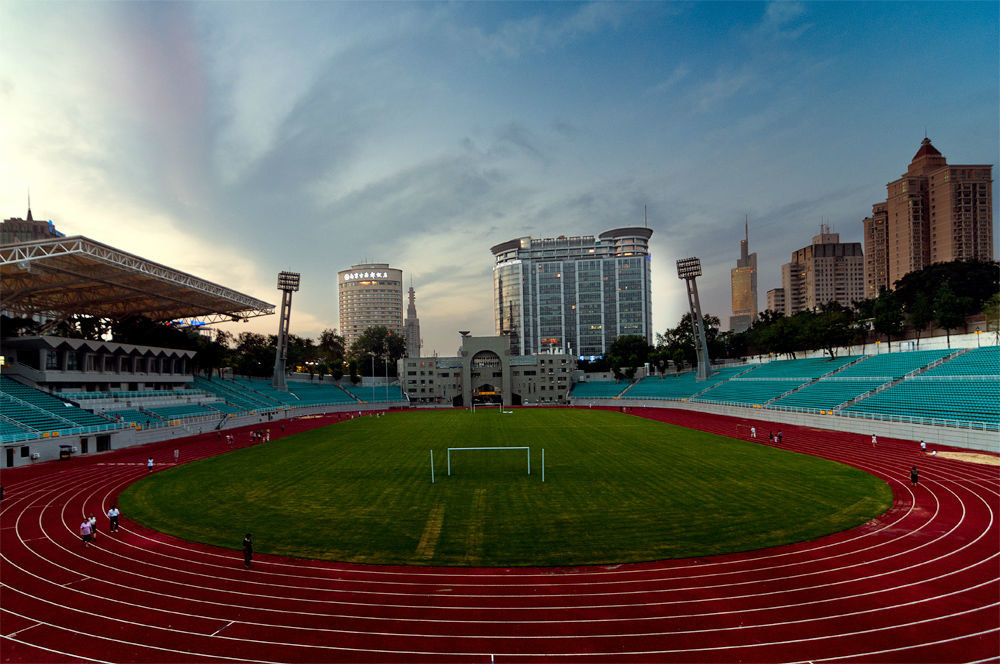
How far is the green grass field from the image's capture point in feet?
53.8

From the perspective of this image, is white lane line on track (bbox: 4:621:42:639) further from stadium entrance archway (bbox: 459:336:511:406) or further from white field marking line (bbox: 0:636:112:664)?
stadium entrance archway (bbox: 459:336:511:406)

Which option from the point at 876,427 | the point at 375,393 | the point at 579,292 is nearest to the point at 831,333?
the point at 876,427

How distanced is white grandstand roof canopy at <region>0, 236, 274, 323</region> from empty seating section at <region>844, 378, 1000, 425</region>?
6640 centimetres

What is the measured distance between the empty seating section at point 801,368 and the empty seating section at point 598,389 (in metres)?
26.6

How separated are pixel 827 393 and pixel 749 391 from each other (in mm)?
13016

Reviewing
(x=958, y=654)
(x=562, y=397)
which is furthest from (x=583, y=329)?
(x=958, y=654)

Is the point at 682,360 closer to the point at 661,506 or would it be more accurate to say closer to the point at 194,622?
the point at 661,506

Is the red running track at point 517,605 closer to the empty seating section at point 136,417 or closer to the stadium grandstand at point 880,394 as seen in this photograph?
the stadium grandstand at point 880,394

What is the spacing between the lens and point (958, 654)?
10.2m

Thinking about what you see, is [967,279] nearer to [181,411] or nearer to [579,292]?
[579,292]

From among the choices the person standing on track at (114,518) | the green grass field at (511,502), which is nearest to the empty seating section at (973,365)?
the green grass field at (511,502)

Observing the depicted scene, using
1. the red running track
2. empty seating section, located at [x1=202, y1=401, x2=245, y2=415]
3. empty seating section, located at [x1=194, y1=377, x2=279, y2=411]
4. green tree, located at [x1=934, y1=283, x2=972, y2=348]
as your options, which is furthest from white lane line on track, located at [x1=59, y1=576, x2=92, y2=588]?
green tree, located at [x1=934, y1=283, x2=972, y2=348]

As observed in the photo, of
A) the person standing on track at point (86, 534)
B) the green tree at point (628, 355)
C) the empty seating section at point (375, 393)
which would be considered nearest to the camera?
the person standing on track at point (86, 534)

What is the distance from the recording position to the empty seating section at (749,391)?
5838 cm
